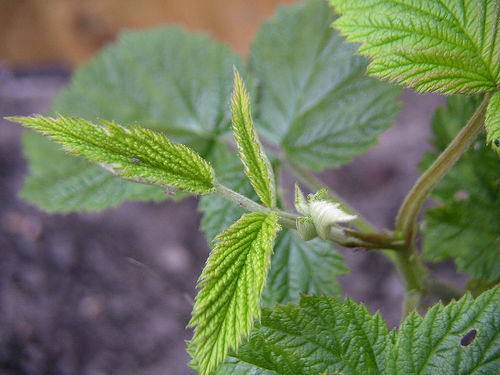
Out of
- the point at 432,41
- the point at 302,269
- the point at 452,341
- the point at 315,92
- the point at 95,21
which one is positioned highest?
the point at 95,21

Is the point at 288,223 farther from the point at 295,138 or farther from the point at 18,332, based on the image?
the point at 18,332

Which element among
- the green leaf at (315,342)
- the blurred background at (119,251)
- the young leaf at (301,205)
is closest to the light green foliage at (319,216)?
the young leaf at (301,205)

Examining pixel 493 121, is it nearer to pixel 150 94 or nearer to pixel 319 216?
pixel 319 216

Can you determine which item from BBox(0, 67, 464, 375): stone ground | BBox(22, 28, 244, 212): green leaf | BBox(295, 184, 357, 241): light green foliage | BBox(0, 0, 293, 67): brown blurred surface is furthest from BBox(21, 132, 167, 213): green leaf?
A: BBox(0, 0, 293, 67): brown blurred surface

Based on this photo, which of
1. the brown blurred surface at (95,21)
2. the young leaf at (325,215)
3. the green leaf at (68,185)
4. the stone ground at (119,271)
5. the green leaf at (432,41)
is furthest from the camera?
the brown blurred surface at (95,21)

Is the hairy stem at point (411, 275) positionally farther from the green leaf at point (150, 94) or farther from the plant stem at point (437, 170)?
the green leaf at point (150, 94)

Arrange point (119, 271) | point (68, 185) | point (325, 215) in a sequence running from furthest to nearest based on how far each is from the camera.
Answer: point (119, 271) → point (68, 185) → point (325, 215)

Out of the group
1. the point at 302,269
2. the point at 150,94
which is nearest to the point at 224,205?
the point at 302,269
